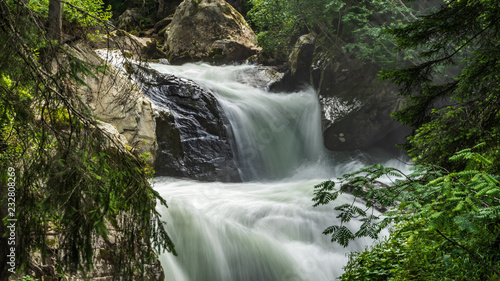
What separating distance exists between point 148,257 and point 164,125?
8.90 m

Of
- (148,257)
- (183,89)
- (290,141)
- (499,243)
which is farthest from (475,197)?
(290,141)

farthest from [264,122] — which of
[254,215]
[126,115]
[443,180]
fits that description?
[443,180]

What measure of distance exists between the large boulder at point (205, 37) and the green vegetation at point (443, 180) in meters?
15.0

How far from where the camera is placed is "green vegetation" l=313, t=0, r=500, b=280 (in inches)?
121

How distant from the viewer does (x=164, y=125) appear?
11898 mm

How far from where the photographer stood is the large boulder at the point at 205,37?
1942cm

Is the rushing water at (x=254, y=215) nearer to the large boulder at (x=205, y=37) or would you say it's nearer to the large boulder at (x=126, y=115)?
the large boulder at (x=126, y=115)

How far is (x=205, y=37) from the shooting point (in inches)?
772

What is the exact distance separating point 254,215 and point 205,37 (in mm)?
12552

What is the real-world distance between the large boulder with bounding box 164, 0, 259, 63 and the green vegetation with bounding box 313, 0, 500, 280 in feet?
49.1

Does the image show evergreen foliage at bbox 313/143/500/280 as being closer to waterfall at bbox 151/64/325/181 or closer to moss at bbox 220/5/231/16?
waterfall at bbox 151/64/325/181

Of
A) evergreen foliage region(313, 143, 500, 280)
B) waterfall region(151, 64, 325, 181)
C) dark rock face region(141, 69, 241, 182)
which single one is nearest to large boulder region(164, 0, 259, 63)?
waterfall region(151, 64, 325, 181)

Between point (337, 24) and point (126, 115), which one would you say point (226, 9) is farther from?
point (126, 115)

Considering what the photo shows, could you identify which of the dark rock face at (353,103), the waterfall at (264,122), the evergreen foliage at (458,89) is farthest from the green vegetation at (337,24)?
the evergreen foliage at (458,89)
